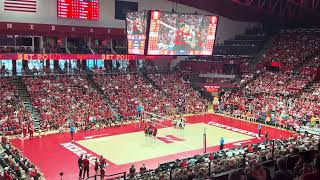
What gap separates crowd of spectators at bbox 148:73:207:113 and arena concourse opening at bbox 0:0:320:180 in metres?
0.13

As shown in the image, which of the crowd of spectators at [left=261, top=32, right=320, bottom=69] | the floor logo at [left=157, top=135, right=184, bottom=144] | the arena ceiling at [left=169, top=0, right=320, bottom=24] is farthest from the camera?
the crowd of spectators at [left=261, top=32, right=320, bottom=69]

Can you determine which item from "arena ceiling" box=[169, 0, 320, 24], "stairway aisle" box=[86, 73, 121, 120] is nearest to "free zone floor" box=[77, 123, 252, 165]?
"stairway aisle" box=[86, 73, 121, 120]

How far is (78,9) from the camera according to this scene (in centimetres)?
4100

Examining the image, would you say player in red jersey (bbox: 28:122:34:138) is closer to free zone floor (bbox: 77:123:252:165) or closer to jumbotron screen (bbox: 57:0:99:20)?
free zone floor (bbox: 77:123:252:165)

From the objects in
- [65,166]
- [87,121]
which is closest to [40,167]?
[65,166]

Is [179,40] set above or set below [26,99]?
above

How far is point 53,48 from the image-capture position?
42.1 metres

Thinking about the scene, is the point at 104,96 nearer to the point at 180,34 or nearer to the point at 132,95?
the point at 132,95

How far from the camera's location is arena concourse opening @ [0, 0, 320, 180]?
86.3 feet

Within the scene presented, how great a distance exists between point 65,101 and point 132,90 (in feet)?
27.3

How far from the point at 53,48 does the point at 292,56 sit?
94.5ft

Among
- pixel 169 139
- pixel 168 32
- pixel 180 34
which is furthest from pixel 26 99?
pixel 180 34

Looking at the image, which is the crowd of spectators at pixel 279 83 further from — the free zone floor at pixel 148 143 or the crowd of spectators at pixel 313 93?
the free zone floor at pixel 148 143

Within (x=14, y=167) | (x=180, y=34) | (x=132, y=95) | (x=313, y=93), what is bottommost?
(x=14, y=167)
